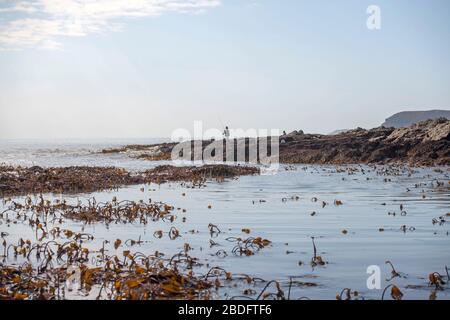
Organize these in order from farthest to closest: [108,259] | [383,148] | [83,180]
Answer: [383,148] → [83,180] → [108,259]

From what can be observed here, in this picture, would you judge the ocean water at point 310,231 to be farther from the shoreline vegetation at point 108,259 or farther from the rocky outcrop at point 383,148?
the rocky outcrop at point 383,148

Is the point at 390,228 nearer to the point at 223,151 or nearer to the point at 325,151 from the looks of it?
the point at 325,151

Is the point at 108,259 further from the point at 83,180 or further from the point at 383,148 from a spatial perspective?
the point at 383,148

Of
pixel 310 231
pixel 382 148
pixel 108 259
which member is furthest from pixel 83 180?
pixel 382 148

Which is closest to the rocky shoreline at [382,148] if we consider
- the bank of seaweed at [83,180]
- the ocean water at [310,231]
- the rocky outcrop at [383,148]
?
the rocky outcrop at [383,148]

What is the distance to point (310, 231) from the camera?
12023 millimetres

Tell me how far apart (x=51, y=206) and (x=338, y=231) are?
342 inches

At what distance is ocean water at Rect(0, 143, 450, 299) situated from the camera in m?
8.07

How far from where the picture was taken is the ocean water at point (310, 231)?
8.07 metres

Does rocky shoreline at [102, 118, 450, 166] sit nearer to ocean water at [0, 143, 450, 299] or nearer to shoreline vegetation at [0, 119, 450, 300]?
ocean water at [0, 143, 450, 299]

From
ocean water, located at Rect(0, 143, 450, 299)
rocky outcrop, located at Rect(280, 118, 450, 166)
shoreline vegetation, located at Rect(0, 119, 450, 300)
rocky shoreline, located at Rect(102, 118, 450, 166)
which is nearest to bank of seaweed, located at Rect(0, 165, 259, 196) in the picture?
shoreline vegetation, located at Rect(0, 119, 450, 300)

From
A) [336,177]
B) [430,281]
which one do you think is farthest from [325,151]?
[430,281]

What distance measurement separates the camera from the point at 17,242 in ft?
35.3
